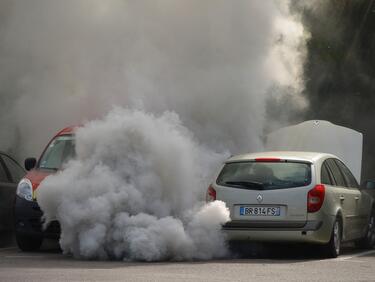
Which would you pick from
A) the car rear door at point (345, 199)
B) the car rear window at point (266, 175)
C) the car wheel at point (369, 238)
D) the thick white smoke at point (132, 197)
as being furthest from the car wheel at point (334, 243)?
the car wheel at point (369, 238)

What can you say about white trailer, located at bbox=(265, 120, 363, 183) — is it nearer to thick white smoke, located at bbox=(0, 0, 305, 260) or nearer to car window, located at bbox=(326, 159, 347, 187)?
thick white smoke, located at bbox=(0, 0, 305, 260)

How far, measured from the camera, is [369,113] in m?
26.5

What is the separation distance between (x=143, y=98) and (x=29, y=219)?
2.71 metres

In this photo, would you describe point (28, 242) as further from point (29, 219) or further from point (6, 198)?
point (6, 198)

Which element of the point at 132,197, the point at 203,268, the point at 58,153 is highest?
the point at 58,153

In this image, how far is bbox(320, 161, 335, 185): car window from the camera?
44.4 feet

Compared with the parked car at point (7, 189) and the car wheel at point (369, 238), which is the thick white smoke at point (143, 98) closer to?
the parked car at point (7, 189)

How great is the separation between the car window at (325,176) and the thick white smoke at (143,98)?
1406mm

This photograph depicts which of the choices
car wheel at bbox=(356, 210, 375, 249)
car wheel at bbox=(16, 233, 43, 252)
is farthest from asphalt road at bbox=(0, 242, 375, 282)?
car wheel at bbox=(356, 210, 375, 249)

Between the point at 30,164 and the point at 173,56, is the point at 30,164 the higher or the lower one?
the lower one

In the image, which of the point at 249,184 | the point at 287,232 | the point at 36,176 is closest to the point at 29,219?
the point at 36,176

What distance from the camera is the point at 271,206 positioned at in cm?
1309

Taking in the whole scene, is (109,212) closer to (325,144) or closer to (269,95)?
(269,95)

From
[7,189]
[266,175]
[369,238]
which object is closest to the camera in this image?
[266,175]
